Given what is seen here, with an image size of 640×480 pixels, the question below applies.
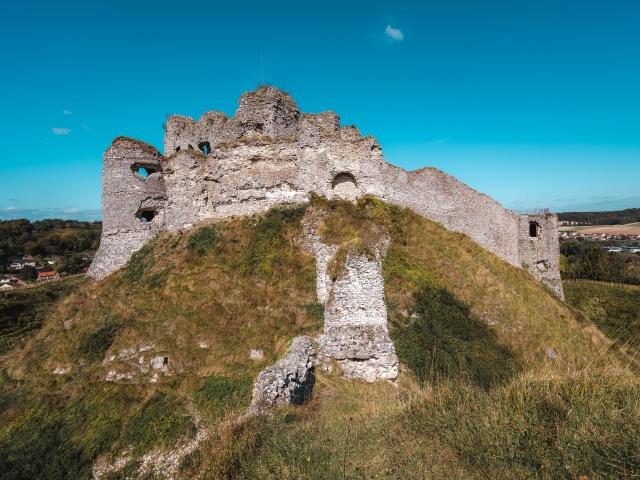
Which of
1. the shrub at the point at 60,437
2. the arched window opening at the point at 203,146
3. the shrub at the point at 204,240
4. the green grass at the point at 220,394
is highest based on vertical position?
the arched window opening at the point at 203,146

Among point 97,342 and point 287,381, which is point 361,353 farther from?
point 97,342

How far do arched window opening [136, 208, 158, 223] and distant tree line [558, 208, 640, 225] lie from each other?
182164mm

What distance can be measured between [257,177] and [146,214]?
768 centimetres

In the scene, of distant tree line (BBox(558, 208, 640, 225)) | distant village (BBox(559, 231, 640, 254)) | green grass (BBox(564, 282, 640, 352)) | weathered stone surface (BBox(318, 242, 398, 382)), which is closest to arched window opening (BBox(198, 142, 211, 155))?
weathered stone surface (BBox(318, 242, 398, 382))

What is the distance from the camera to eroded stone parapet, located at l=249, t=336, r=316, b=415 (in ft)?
30.2

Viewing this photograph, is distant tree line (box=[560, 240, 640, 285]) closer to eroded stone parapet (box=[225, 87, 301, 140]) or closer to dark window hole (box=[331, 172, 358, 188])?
dark window hole (box=[331, 172, 358, 188])

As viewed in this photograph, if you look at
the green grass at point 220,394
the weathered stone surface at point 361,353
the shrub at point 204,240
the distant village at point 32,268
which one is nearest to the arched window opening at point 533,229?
the weathered stone surface at point 361,353

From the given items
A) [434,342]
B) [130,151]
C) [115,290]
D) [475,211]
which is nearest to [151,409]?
[115,290]

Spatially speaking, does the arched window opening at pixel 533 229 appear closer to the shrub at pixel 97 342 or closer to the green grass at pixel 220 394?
the green grass at pixel 220 394

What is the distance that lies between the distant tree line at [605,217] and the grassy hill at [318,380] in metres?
175

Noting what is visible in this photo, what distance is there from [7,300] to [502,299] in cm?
3215

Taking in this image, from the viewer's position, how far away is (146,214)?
20.9 m

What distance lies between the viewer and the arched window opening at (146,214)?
19.6 meters

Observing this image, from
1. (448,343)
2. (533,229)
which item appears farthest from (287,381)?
(533,229)
